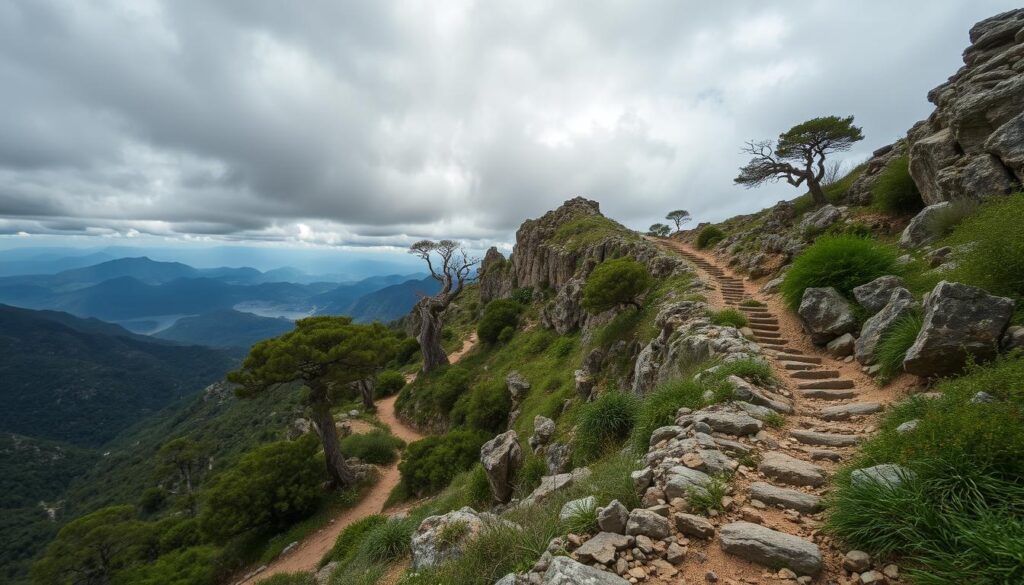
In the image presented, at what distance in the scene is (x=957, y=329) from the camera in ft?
16.8

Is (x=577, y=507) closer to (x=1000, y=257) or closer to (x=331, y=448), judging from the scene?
(x=1000, y=257)

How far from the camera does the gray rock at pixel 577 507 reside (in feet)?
14.5

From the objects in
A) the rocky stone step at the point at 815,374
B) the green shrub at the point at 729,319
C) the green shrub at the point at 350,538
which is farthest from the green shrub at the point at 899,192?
the green shrub at the point at 350,538

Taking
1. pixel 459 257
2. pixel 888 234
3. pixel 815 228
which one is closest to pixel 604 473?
pixel 888 234

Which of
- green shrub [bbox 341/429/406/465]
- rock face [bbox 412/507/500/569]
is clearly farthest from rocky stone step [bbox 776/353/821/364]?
green shrub [bbox 341/429/406/465]

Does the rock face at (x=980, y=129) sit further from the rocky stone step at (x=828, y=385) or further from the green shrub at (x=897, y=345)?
the rocky stone step at (x=828, y=385)

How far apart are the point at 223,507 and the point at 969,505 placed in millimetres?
21982

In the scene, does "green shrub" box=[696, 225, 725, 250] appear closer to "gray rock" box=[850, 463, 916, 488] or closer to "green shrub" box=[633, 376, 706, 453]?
"green shrub" box=[633, 376, 706, 453]

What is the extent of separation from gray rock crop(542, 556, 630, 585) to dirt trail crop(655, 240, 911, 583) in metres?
0.71

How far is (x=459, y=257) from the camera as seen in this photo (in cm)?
3381

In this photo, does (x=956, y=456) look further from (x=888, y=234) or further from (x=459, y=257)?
(x=459, y=257)

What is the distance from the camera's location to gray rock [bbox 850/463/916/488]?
10.8ft

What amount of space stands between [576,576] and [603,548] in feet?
1.68

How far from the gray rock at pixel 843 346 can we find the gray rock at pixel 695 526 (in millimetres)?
6870
